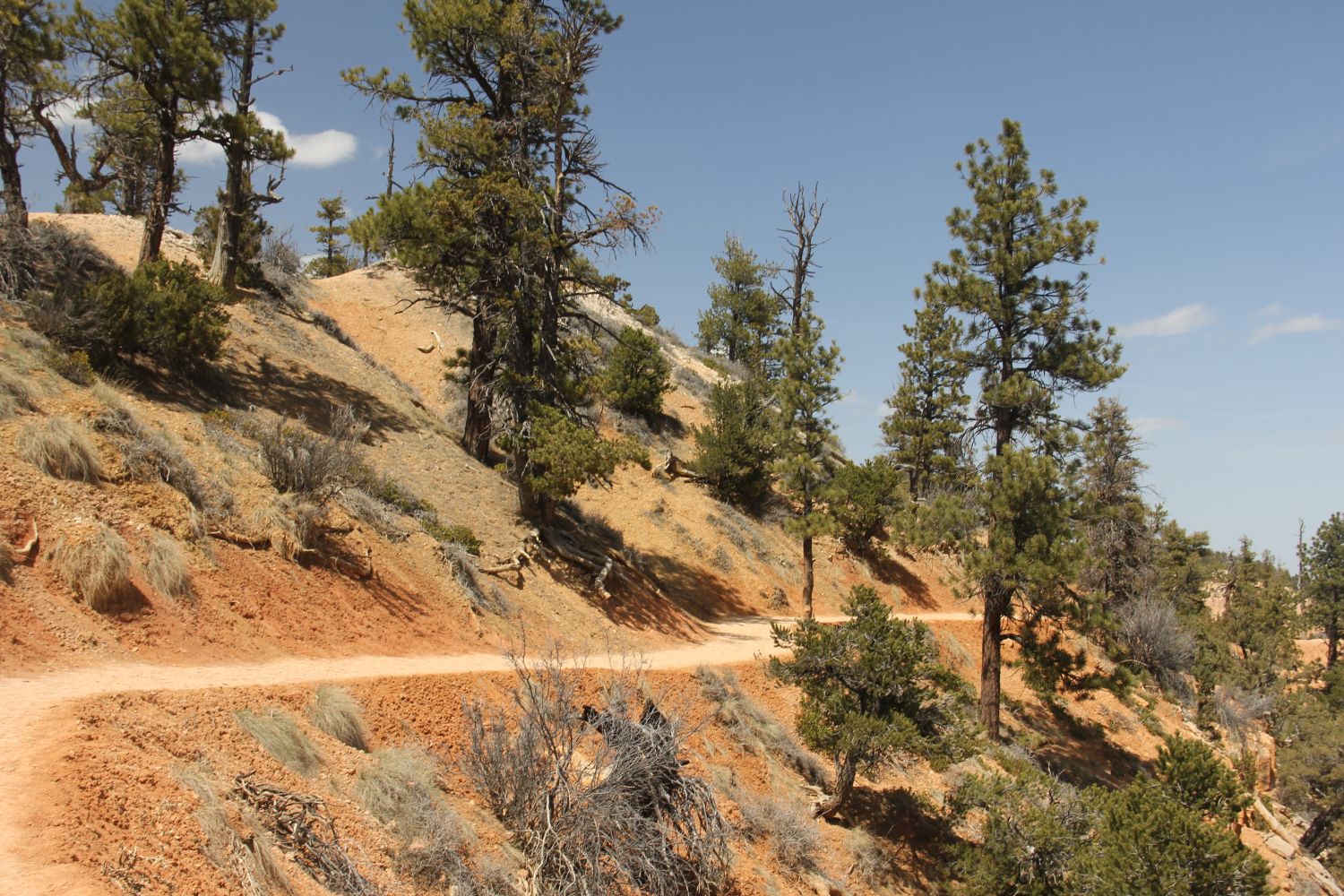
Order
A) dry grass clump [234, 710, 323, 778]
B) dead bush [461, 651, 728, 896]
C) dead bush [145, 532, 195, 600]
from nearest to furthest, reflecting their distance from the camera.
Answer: dry grass clump [234, 710, 323, 778] → dead bush [461, 651, 728, 896] → dead bush [145, 532, 195, 600]

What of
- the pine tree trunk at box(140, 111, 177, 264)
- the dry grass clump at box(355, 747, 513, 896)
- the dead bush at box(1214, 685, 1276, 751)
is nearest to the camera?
the dry grass clump at box(355, 747, 513, 896)

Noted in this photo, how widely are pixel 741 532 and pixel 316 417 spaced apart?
14.1m

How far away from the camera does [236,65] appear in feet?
65.2

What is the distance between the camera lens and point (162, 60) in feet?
57.5

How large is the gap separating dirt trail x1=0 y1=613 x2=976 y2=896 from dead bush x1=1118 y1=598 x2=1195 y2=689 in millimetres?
21393

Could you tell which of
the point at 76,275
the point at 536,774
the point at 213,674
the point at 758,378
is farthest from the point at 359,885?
the point at 758,378

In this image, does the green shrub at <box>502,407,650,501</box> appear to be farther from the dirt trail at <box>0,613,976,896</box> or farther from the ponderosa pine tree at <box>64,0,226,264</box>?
the ponderosa pine tree at <box>64,0,226,264</box>

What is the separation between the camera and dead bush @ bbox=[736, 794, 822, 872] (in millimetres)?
11258

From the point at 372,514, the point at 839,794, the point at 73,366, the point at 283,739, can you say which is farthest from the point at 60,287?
the point at 839,794

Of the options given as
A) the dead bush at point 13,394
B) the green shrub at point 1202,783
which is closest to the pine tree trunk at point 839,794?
the green shrub at point 1202,783

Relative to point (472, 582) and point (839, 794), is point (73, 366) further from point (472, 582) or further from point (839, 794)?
point (839, 794)

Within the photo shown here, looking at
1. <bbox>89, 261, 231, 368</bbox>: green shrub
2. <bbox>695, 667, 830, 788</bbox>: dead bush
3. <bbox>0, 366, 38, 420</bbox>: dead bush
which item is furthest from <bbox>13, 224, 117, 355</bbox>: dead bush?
<bbox>695, 667, 830, 788</bbox>: dead bush

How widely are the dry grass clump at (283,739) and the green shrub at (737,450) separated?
21.6m

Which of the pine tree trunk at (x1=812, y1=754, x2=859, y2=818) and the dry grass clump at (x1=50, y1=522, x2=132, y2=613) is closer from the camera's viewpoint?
the dry grass clump at (x1=50, y1=522, x2=132, y2=613)
